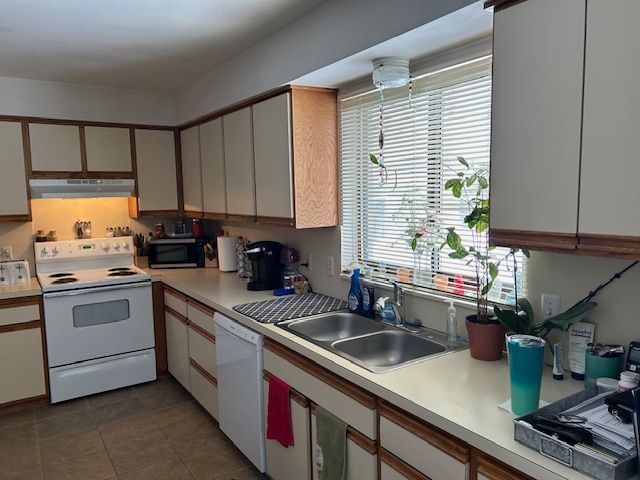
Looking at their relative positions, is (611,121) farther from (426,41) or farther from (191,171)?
(191,171)

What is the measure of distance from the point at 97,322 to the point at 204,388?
1.06 metres

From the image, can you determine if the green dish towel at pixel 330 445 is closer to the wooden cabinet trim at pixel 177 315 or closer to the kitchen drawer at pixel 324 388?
the kitchen drawer at pixel 324 388

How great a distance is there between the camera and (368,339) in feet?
7.52

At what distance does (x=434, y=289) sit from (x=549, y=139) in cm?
105

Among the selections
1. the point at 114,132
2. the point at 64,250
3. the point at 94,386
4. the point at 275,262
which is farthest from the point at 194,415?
the point at 114,132

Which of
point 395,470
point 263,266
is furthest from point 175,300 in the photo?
point 395,470

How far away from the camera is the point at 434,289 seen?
232 centimetres

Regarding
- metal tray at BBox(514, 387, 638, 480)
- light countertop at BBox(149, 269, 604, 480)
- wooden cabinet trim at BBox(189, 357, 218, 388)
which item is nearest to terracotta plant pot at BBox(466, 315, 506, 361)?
light countertop at BBox(149, 269, 604, 480)

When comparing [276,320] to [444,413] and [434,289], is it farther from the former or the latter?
[444,413]

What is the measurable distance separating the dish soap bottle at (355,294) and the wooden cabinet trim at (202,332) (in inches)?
37.6

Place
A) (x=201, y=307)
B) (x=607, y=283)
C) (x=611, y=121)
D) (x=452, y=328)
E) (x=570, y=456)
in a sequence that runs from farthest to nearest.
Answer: (x=201, y=307), (x=452, y=328), (x=607, y=283), (x=611, y=121), (x=570, y=456)

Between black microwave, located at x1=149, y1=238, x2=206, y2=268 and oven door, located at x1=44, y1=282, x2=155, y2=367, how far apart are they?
17.5 inches

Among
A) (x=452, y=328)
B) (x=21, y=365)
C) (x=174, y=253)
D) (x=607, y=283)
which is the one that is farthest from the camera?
(x=174, y=253)

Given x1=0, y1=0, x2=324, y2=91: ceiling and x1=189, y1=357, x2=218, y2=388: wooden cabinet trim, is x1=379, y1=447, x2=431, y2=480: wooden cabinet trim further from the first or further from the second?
x1=0, y1=0, x2=324, y2=91: ceiling
